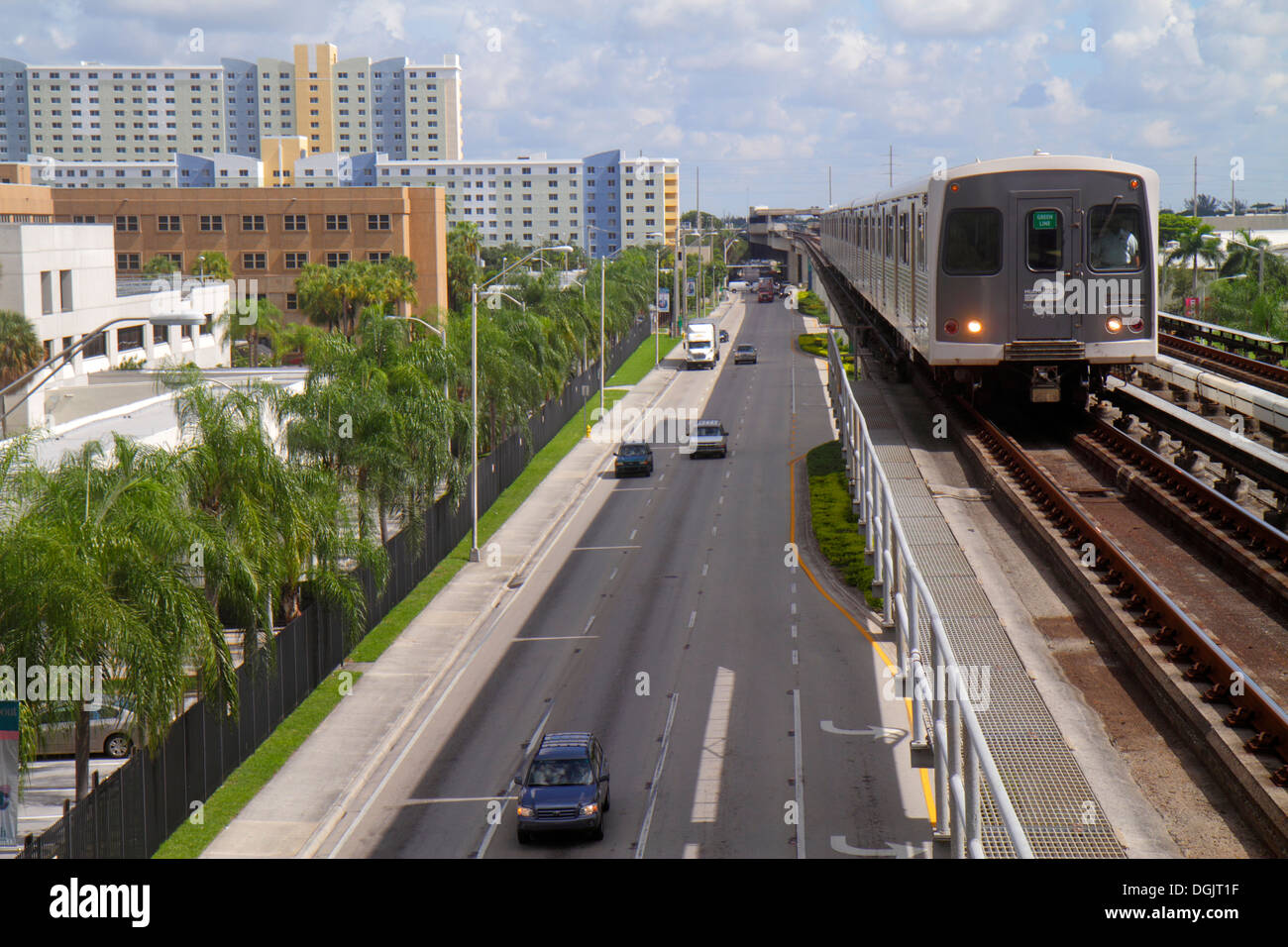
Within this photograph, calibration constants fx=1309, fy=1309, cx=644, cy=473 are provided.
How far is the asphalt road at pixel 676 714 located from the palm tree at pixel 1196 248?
42177 mm

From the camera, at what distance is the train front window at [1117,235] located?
17.2m

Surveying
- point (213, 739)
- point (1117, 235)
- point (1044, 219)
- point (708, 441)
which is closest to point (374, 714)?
point (213, 739)

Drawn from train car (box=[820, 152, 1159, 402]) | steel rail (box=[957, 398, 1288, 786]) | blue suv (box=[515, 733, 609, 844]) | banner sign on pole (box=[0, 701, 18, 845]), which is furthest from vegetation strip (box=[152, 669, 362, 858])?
steel rail (box=[957, 398, 1288, 786])

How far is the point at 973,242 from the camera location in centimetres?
1783

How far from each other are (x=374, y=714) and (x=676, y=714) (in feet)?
19.0

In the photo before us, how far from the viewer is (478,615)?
31.9 meters

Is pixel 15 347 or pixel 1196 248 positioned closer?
pixel 15 347

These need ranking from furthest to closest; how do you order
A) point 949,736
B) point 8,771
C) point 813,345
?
point 813,345
point 8,771
point 949,736

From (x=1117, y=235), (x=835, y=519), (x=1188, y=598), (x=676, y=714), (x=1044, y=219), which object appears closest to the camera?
(x=1188, y=598)

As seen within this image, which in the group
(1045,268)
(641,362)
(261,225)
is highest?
(261,225)

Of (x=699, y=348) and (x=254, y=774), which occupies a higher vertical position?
(x=699, y=348)

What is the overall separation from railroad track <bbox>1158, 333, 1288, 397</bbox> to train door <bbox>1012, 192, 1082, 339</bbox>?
28.7 feet

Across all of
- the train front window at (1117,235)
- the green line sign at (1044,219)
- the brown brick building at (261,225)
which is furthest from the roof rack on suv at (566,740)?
the brown brick building at (261,225)

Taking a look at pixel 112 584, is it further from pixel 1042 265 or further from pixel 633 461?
pixel 633 461
